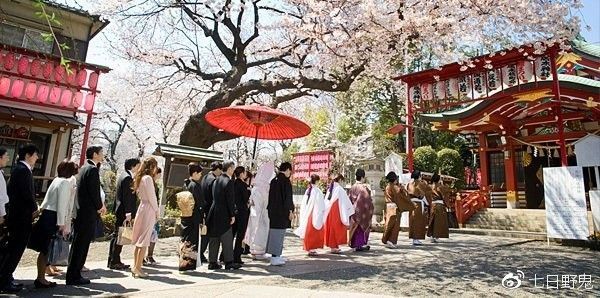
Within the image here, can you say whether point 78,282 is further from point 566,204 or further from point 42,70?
point 566,204

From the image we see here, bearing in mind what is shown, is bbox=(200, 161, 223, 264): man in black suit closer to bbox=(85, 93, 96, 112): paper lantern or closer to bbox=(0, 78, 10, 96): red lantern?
bbox=(85, 93, 96, 112): paper lantern

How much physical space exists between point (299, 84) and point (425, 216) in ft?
17.0

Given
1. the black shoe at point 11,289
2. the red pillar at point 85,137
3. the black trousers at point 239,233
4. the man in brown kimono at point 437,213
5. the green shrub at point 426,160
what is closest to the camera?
the black shoe at point 11,289

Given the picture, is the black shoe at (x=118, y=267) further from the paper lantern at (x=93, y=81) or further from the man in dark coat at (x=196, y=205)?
the paper lantern at (x=93, y=81)

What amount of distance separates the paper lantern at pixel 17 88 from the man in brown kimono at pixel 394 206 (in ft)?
38.0

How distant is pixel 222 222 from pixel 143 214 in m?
1.25

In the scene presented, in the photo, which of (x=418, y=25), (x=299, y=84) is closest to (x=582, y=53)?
(x=418, y=25)

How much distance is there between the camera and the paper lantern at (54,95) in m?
12.3

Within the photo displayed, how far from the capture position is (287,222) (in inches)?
270

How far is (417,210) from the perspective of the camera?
9.98 metres

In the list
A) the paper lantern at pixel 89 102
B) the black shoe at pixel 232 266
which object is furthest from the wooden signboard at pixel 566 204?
the paper lantern at pixel 89 102

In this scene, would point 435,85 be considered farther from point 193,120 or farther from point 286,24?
point 193,120

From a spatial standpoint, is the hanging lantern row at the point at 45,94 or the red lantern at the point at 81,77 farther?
the red lantern at the point at 81,77

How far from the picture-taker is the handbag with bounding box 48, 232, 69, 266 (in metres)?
5.36
